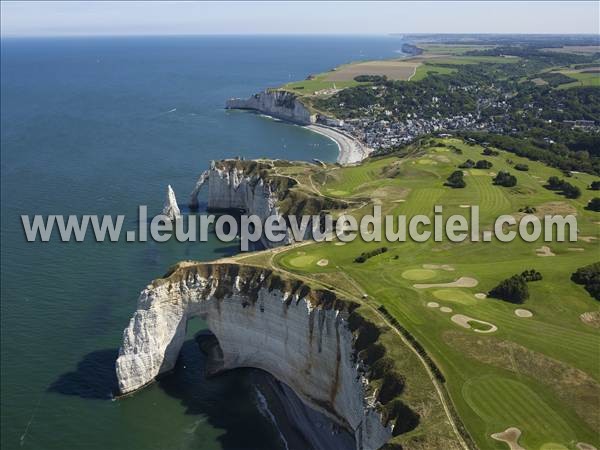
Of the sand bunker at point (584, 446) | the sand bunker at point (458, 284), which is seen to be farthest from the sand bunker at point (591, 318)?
the sand bunker at point (584, 446)

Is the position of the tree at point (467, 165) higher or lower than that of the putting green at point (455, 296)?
higher

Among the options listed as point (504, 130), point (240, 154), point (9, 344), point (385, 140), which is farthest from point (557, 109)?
point (9, 344)

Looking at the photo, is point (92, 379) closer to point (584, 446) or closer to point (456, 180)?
point (584, 446)

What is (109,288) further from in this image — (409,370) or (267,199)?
(409,370)

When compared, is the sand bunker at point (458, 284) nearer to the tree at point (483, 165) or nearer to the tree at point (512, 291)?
the tree at point (512, 291)

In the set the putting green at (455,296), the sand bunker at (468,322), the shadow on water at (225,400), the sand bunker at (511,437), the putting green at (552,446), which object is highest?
the putting green at (455,296)

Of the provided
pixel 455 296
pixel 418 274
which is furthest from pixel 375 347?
pixel 418 274
